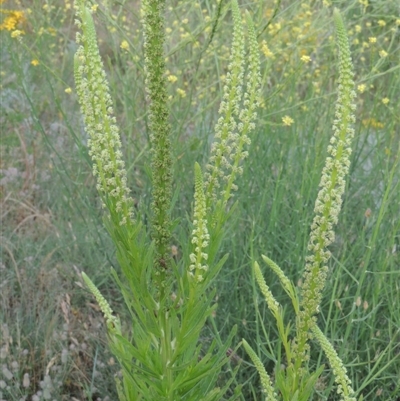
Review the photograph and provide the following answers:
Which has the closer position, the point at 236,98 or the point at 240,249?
the point at 236,98

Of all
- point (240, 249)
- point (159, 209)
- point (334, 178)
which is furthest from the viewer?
point (240, 249)

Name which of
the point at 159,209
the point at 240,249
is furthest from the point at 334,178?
the point at 240,249

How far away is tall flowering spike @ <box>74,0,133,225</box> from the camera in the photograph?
150 centimetres

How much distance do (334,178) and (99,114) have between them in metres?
0.56

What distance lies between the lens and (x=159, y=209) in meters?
1.62

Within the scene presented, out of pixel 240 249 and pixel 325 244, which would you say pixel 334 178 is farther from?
pixel 240 249

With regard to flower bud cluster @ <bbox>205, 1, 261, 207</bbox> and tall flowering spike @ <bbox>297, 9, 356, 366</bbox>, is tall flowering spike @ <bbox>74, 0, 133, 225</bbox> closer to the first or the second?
flower bud cluster @ <bbox>205, 1, 261, 207</bbox>

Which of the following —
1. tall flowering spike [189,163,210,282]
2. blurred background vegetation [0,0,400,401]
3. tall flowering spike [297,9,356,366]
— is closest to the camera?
tall flowering spike [297,9,356,366]

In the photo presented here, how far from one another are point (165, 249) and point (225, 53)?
3.11 m

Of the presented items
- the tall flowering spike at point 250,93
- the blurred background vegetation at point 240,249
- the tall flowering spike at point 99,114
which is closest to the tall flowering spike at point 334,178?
the tall flowering spike at point 250,93

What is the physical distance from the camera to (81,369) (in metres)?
3.04

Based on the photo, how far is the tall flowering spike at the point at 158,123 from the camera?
4.91ft

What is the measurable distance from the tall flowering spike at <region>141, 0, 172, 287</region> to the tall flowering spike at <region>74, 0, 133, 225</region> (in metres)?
0.08

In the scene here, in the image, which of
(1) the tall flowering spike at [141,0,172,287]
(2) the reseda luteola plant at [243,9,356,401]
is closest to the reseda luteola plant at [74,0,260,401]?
(1) the tall flowering spike at [141,0,172,287]
